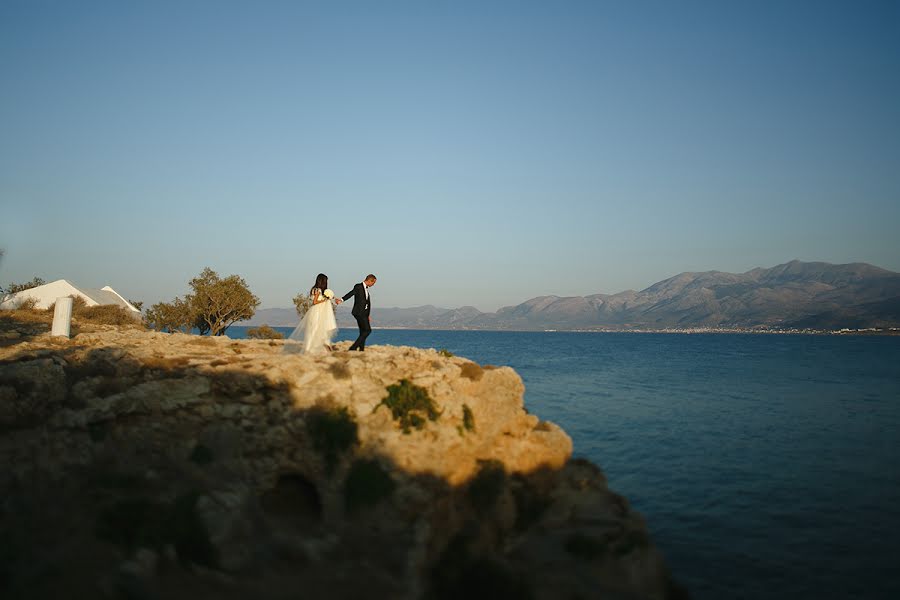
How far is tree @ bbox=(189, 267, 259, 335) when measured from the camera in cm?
5841

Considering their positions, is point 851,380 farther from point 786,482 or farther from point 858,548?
point 858,548

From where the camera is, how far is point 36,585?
29.0 feet

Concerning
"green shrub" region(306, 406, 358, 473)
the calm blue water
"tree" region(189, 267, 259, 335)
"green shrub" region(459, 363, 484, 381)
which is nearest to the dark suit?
"green shrub" region(459, 363, 484, 381)

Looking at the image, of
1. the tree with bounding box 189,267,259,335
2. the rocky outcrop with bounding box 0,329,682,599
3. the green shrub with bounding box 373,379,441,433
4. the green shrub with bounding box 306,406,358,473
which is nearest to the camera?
the rocky outcrop with bounding box 0,329,682,599

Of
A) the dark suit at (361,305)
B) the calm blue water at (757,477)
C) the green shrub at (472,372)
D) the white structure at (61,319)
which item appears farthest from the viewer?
the white structure at (61,319)

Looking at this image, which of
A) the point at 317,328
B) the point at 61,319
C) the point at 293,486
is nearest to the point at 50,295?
the point at 61,319

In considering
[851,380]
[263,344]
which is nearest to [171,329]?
[263,344]

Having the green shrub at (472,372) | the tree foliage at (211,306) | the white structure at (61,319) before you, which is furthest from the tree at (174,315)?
the green shrub at (472,372)

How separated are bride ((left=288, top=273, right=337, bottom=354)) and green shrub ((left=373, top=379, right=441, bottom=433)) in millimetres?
5690

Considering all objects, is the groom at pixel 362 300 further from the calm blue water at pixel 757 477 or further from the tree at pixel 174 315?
the tree at pixel 174 315

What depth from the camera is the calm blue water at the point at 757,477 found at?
→ 16.2m

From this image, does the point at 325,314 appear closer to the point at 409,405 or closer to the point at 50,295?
the point at 409,405

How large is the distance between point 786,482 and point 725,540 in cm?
794

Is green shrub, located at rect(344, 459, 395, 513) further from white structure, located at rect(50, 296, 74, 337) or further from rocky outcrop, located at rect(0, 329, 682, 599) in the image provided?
white structure, located at rect(50, 296, 74, 337)
